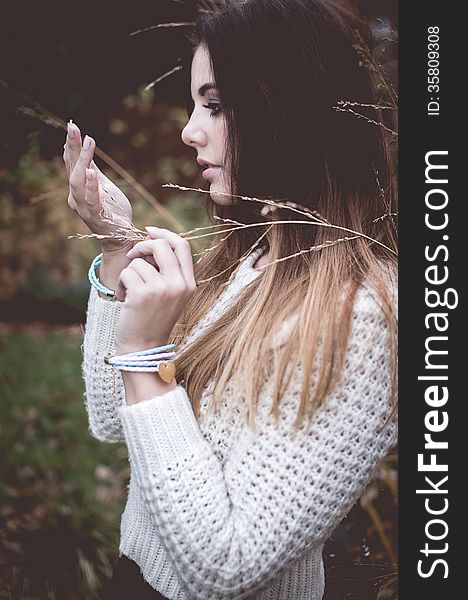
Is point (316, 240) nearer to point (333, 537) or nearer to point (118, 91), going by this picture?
point (333, 537)

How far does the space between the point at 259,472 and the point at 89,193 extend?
2.04 ft

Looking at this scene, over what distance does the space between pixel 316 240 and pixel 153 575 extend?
618 mm

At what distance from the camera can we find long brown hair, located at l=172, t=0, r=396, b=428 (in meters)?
1.13

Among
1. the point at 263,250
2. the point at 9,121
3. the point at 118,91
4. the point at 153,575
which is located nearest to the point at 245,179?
the point at 263,250

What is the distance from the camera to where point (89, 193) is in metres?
1.30

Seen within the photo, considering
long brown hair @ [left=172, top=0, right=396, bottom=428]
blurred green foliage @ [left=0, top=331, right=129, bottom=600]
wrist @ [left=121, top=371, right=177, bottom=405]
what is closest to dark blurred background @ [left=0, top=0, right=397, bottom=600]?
blurred green foliage @ [left=0, top=331, right=129, bottom=600]

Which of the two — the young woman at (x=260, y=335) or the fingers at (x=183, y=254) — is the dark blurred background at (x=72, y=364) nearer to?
the young woman at (x=260, y=335)

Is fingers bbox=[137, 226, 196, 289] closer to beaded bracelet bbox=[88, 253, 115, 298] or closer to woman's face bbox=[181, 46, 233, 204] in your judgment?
woman's face bbox=[181, 46, 233, 204]

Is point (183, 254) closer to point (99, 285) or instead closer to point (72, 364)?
point (99, 285)

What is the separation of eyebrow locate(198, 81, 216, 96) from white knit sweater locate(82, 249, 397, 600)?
0.45 m

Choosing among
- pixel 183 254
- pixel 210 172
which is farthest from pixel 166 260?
pixel 210 172

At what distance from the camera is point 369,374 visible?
1.02 metres

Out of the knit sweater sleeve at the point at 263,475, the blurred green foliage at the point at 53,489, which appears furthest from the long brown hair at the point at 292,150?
the blurred green foliage at the point at 53,489

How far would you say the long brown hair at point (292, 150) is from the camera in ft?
3.72
